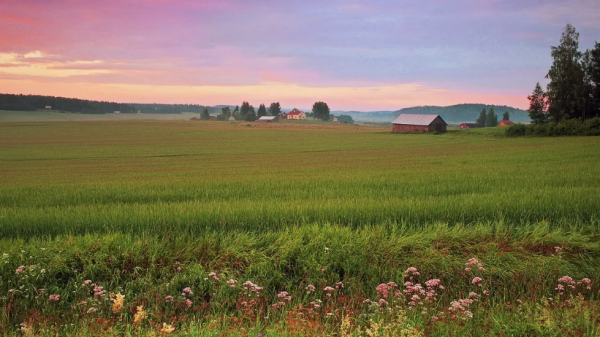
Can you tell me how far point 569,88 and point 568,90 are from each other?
0.34m

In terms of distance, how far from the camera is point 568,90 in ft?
217

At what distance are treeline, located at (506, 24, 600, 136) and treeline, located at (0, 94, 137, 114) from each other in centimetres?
14006

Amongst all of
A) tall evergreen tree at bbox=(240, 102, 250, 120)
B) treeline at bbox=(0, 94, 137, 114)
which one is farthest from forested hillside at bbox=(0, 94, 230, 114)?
tall evergreen tree at bbox=(240, 102, 250, 120)

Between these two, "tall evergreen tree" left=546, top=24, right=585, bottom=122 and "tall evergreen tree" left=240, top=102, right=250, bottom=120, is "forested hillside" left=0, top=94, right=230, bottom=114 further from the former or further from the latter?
"tall evergreen tree" left=546, top=24, right=585, bottom=122

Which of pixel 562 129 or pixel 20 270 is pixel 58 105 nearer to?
pixel 562 129

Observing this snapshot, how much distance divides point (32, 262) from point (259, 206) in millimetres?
5417

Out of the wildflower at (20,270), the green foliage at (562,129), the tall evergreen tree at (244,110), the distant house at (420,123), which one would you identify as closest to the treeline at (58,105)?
the tall evergreen tree at (244,110)

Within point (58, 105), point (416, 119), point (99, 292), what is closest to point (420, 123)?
point (416, 119)

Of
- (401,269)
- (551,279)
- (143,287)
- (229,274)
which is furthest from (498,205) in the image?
(143,287)

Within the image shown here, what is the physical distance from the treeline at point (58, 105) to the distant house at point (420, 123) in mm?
117704

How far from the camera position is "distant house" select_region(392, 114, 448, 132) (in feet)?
316

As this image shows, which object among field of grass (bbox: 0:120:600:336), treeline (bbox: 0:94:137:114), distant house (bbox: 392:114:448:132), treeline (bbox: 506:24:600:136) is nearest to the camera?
field of grass (bbox: 0:120:600:336)

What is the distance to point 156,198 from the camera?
47.8 ft

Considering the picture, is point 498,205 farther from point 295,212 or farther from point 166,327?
point 166,327
